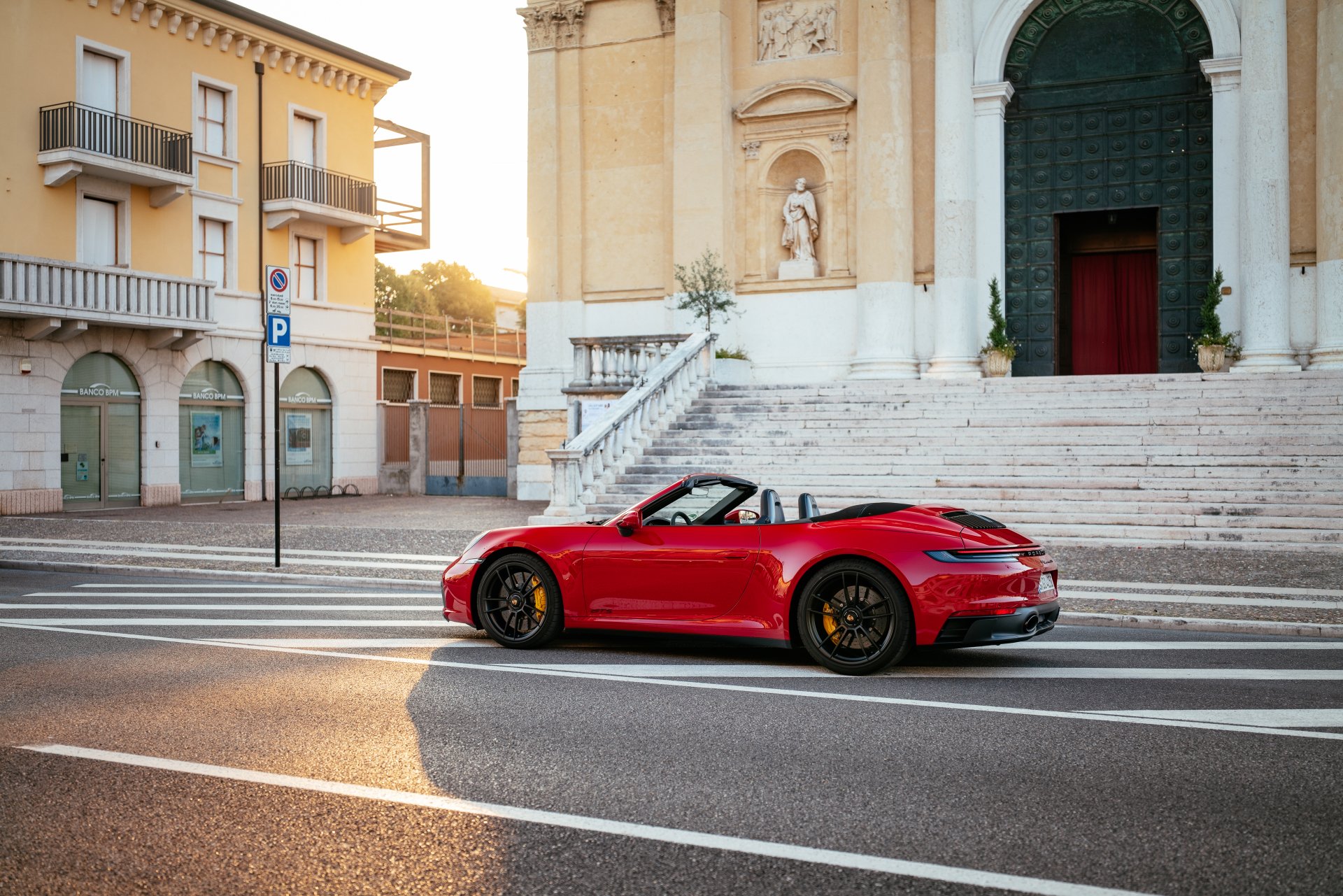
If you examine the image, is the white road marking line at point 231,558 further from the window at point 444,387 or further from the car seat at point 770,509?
the window at point 444,387

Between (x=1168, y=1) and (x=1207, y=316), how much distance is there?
6605mm

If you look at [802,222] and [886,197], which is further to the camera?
[802,222]

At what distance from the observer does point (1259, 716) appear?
6660 mm

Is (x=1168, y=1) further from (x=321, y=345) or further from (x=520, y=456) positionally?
(x=321, y=345)

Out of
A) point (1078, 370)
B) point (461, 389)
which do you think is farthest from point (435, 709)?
point (461, 389)

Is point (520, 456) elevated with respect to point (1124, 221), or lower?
lower

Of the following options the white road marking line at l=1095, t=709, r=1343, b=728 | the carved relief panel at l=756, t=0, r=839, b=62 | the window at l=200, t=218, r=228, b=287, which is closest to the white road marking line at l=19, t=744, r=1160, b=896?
the white road marking line at l=1095, t=709, r=1343, b=728

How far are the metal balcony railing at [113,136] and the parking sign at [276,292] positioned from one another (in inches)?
591

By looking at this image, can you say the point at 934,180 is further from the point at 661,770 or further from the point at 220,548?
the point at 661,770

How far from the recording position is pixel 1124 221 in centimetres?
2633

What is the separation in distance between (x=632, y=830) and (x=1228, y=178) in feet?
76.6

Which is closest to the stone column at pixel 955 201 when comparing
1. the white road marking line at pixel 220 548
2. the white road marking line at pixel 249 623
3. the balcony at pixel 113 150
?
the white road marking line at pixel 220 548

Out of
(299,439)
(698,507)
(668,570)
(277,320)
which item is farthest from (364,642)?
(299,439)

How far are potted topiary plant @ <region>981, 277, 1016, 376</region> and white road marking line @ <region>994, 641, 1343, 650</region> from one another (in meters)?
15.7
